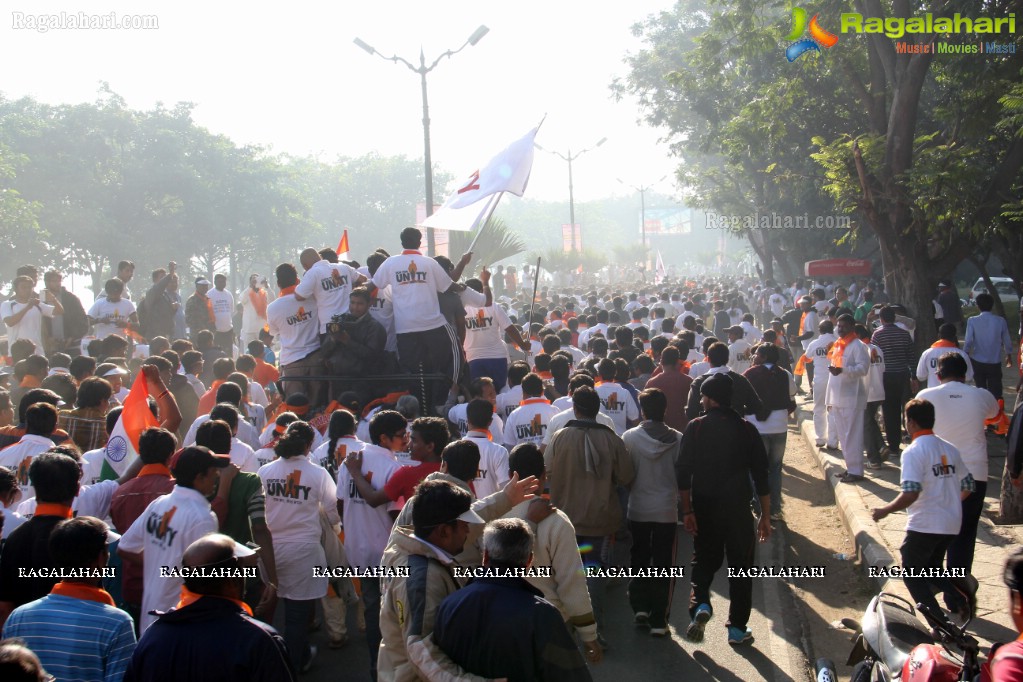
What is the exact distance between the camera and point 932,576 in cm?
633

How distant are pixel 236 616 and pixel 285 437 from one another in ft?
8.76

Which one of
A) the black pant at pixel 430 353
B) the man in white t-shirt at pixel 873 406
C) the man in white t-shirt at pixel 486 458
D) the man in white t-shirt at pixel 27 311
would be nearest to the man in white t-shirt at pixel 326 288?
the black pant at pixel 430 353

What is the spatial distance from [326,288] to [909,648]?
6.21 meters

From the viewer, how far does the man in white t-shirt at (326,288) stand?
9.31m

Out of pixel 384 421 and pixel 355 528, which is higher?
pixel 384 421

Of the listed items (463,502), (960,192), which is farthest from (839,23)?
(463,502)

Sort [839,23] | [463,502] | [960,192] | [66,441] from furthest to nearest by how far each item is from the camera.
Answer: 1. [839,23]
2. [960,192]
3. [66,441]
4. [463,502]

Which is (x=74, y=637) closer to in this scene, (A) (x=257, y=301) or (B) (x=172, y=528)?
(B) (x=172, y=528)

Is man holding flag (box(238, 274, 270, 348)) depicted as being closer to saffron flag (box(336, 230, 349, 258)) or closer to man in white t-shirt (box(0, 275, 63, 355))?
saffron flag (box(336, 230, 349, 258))

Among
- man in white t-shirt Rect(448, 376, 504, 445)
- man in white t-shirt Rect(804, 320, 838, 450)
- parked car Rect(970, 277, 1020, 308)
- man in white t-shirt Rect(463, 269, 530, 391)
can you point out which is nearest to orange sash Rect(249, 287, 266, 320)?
man in white t-shirt Rect(463, 269, 530, 391)

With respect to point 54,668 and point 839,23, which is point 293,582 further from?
point 839,23

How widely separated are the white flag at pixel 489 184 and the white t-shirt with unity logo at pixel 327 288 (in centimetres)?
205

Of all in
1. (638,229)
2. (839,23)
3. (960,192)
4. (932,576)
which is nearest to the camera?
(932,576)

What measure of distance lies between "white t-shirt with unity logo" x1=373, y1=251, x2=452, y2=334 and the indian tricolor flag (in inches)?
116
